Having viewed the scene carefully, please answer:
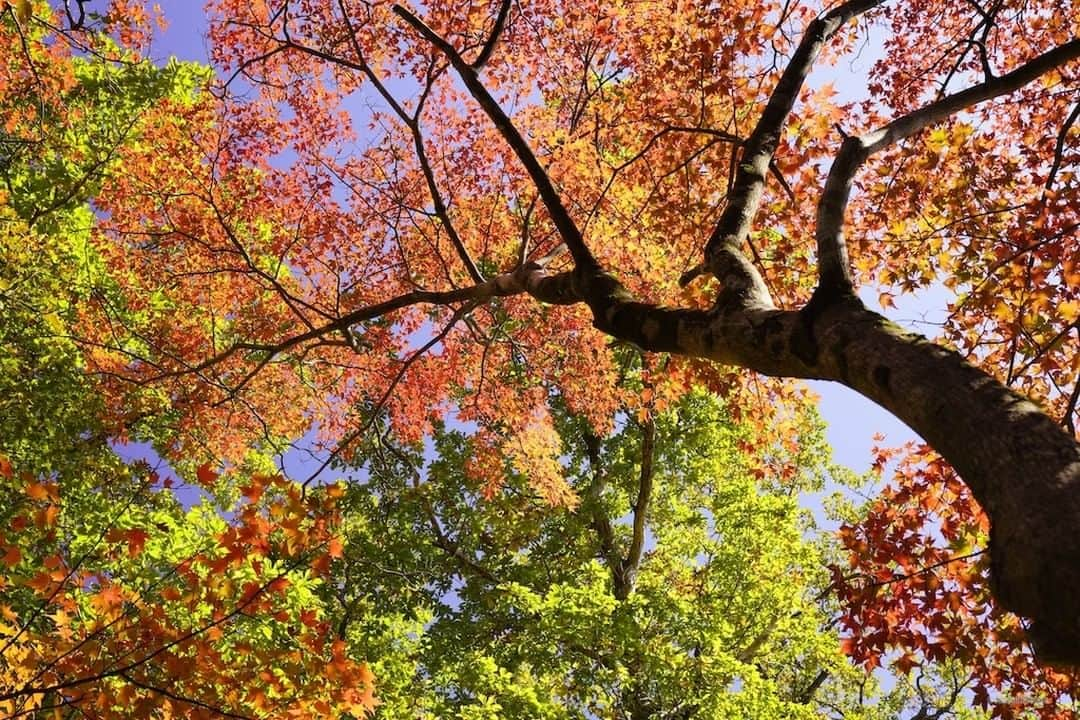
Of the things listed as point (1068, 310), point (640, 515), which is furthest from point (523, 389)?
point (1068, 310)

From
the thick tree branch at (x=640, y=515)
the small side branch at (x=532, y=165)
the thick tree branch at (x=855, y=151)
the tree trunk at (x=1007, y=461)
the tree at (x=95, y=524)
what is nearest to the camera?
the tree trunk at (x=1007, y=461)

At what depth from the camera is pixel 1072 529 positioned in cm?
139

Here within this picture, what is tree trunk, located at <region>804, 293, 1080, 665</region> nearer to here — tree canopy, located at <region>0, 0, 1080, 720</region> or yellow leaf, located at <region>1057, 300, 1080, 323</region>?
tree canopy, located at <region>0, 0, 1080, 720</region>

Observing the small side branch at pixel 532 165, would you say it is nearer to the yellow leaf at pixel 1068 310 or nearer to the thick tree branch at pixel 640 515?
the yellow leaf at pixel 1068 310

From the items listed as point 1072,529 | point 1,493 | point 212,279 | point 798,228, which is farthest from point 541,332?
point 1072,529

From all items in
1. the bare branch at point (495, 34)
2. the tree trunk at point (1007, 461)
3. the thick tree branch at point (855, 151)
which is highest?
the bare branch at point (495, 34)

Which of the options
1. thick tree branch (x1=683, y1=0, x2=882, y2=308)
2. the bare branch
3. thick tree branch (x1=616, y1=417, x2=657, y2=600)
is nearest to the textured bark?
thick tree branch (x1=683, y1=0, x2=882, y2=308)

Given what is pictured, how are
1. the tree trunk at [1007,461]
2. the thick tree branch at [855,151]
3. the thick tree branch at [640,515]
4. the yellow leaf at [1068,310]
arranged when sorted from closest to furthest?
1. the tree trunk at [1007,461]
2. the thick tree branch at [855,151]
3. the yellow leaf at [1068,310]
4. the thick tree branch at [640,515]

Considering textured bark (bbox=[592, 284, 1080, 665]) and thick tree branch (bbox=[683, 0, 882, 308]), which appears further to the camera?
thick tree branch (bbox=[683, 0, 882, 308])

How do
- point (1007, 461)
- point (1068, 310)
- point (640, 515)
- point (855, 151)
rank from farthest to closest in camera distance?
point (640, 515)
point (1068, 310)
point (855, 151)
point (1007, 461)

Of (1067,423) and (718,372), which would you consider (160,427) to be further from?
(1067,423)

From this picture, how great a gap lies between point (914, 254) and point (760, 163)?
3.15 metres

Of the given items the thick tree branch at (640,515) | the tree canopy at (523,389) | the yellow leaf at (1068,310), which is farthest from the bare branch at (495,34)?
the thick tree branch at (640,515)

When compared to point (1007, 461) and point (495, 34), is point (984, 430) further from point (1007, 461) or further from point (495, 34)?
point (495, 34)
